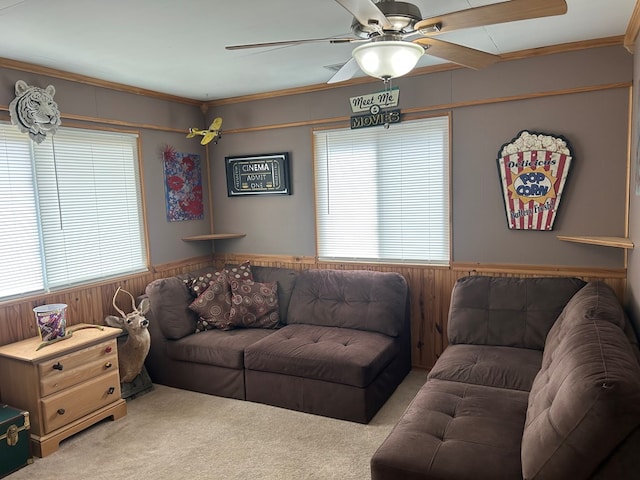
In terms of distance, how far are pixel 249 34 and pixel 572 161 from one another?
2.36m

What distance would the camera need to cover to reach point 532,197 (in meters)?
3.47

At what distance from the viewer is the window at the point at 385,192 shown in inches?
152

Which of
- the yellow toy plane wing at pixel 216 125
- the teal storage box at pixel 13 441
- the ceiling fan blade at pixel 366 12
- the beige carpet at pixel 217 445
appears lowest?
the beige carpet at pixel 217 445

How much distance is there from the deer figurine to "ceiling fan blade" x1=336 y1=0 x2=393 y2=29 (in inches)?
107

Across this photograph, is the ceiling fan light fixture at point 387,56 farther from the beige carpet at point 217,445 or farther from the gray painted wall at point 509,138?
the beige carpet at point 217,445

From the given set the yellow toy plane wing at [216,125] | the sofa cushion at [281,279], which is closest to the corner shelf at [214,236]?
the sofa cushion at [281,279]

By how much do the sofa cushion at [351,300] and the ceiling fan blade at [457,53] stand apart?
6.17ft

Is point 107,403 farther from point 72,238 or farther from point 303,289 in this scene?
point 303,289

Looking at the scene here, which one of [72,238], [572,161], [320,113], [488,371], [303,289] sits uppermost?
[320,113]

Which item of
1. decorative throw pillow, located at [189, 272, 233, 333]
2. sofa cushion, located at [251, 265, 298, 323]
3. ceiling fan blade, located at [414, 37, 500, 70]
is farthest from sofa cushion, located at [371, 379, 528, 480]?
decorative throw pillow, located at [189, 272, 233, 333]

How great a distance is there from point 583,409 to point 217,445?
85.6 inches

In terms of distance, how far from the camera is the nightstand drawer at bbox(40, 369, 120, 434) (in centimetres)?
294

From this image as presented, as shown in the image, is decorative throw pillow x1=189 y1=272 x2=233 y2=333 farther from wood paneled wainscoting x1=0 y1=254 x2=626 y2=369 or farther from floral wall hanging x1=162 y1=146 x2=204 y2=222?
floral wall hanging x1=162 y1=146 x2=204 y2=222

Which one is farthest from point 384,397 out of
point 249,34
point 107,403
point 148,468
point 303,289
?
point 249,34
